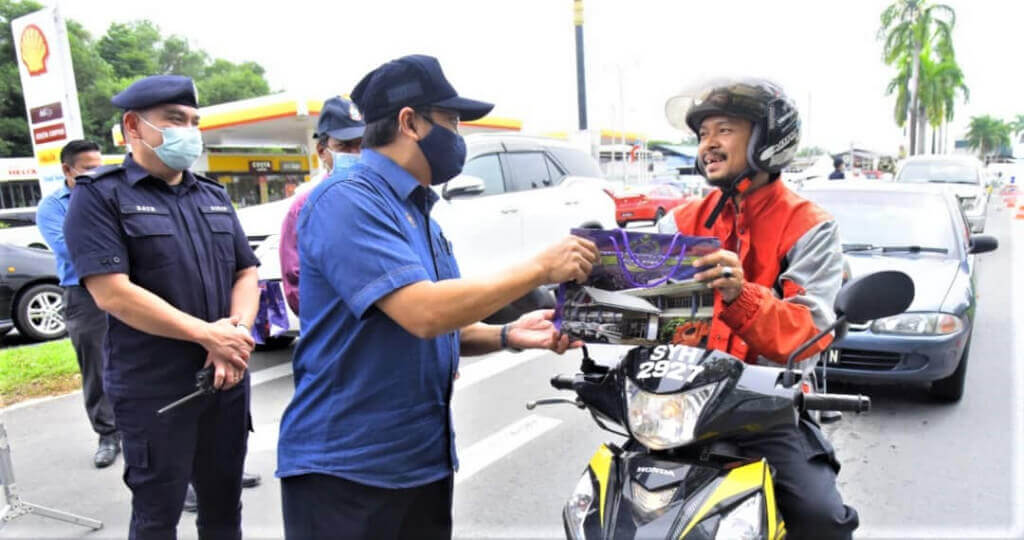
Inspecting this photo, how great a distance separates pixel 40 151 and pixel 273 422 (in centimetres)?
440

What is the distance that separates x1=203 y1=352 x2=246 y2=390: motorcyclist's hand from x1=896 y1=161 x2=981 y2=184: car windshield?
55.5 feet

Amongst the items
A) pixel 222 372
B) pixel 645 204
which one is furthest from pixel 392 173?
pixel 645 204

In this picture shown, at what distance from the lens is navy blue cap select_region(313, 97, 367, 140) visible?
4094 millimetres

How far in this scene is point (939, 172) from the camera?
15.9 meters

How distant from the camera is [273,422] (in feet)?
16.8

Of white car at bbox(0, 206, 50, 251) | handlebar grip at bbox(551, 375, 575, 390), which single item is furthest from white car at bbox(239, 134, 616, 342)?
white car at bbox(0, 206, 50, 251)

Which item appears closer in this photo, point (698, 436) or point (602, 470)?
point (698, 436)

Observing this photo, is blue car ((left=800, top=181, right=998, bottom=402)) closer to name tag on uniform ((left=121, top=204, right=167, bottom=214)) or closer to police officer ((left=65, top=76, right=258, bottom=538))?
police officer ((left=65, top=76, right=258, bottom=538))

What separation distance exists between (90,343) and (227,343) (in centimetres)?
246

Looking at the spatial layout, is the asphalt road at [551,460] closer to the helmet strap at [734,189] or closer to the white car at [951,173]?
the helmet strap at [734,189]

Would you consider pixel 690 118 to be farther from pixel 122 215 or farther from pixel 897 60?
pixel 897 60

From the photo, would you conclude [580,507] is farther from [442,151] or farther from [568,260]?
[442,151]

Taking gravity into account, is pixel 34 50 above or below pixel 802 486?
above

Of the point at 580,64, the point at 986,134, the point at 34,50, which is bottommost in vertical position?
the point at 986,134
